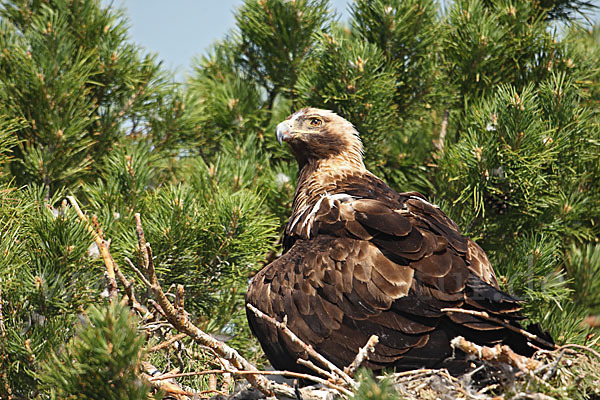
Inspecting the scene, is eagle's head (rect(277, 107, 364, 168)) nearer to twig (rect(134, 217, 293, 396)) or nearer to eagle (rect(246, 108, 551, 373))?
eagle (rect(246, 108, 551, 373))

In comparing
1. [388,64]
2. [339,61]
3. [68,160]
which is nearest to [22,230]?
[68,160]

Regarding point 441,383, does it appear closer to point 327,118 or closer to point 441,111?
point 327,118

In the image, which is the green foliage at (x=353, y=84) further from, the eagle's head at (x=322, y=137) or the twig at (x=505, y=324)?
the twig at (x=505, y=324)

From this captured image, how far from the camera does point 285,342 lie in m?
3.52

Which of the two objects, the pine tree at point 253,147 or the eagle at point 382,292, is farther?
the pine tree at point 253,147

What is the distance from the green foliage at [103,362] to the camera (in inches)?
93.4

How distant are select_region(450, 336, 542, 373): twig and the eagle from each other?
155 mm

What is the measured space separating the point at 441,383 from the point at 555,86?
263 centimetres

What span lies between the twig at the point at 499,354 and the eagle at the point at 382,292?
0.15m

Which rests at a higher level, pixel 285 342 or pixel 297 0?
pixel 297 0

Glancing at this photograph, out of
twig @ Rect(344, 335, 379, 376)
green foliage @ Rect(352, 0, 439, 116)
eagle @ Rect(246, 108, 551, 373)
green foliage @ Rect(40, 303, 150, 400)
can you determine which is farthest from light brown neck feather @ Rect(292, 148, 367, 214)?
green foliage @ Rect(40, 303, 150, 400)

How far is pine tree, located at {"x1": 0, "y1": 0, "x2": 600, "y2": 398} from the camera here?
12.4ft

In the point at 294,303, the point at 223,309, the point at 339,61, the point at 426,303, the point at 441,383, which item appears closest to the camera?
the point at 441,383

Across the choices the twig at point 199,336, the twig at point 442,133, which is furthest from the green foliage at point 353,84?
the twig at point 199,336
